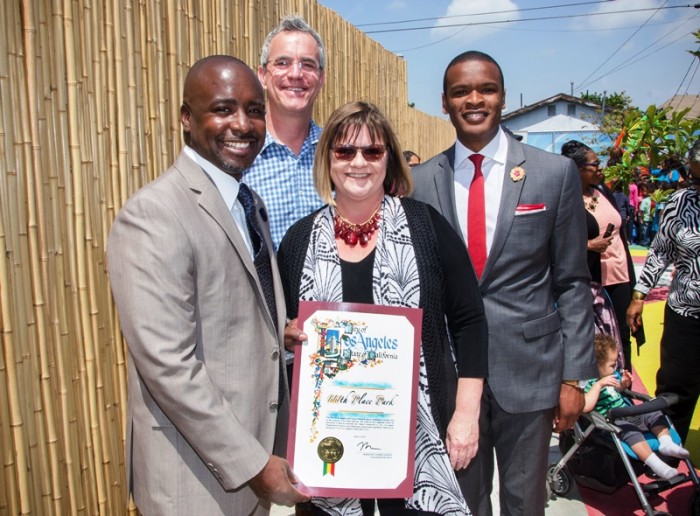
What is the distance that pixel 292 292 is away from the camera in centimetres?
216

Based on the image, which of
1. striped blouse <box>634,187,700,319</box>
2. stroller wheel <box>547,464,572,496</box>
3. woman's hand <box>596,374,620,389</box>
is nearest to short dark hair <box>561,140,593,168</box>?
striped blouse <box>634,187,700,319</box>

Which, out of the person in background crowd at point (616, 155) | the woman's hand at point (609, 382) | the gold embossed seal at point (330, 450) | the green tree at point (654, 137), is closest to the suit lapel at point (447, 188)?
the gold embossed seal at point (330, 450)

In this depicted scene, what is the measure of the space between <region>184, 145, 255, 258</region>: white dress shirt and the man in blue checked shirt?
76 centimetres

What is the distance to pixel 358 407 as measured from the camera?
1931 mm

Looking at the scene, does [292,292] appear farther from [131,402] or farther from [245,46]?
[245,46]

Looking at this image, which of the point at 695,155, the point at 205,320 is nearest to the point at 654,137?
the point at 695,155

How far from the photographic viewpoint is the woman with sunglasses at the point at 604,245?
15.3ft

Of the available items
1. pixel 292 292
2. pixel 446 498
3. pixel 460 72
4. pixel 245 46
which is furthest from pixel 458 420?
pixel 245 46

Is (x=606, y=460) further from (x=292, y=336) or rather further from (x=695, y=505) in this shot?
(x=292, y=336)

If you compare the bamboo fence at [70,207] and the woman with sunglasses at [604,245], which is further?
the woman with sunglasses at [604,245]

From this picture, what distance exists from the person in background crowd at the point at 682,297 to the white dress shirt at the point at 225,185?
3.08 metres

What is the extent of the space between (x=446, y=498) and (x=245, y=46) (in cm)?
298

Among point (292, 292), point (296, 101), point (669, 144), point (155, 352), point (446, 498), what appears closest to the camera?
point (155, 352)

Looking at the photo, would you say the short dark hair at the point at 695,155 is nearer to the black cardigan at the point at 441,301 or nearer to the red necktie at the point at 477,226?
the red necktie at the point at 477,226
